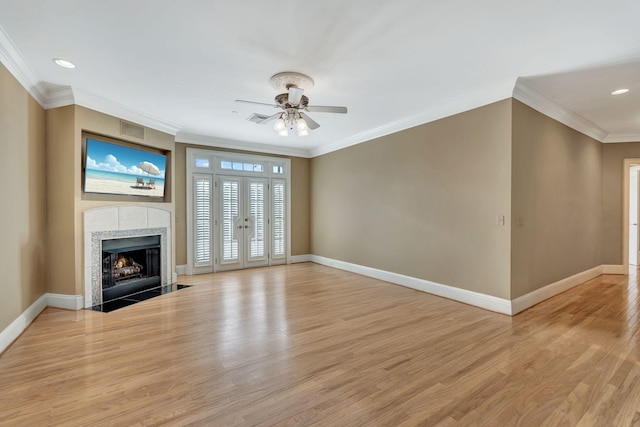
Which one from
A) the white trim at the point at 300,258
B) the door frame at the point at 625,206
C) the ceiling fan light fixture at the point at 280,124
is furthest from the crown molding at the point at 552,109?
the white trim at the point at 300,258

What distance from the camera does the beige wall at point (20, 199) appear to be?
113 inches

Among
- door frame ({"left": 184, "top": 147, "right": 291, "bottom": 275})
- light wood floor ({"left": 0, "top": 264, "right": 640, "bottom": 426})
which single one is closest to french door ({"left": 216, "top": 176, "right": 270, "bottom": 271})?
door frame ({"left": 184, "top": 147, "right": 291, "bottom": 275})

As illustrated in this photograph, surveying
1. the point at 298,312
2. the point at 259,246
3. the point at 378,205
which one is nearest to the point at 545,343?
the point at 298,312

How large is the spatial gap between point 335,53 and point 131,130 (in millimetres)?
3529

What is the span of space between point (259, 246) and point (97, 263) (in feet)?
10.6

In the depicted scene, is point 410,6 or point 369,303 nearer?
point 410,6

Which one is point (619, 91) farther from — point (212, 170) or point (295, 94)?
point (212, 170)

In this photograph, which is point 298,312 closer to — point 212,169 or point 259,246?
point 259,246

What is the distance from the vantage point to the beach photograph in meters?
4.02

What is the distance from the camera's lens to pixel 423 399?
2.03 meters

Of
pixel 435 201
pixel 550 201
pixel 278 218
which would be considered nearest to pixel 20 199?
pixel 278 218

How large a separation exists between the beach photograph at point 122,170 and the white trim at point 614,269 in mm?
8518

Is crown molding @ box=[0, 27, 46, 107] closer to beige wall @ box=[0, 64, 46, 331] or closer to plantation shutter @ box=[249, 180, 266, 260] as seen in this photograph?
beige wall @ box=[0, 64, 46, 331]

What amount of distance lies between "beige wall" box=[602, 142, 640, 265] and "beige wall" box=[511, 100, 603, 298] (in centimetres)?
37
